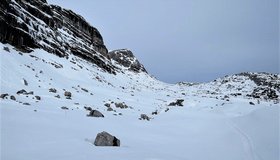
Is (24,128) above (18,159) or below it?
above

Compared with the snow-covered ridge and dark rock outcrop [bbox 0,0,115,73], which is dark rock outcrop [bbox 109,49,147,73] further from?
dark rock outcrop [bbox 0,0,115,73]

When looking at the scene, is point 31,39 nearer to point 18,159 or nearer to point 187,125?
point 187,125

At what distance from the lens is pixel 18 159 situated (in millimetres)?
5254

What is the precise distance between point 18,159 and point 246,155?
25.3 feet

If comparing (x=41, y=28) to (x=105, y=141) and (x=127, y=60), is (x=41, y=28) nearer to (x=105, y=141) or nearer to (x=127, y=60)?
(x=105, y=141)

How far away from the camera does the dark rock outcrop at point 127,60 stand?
144500mm

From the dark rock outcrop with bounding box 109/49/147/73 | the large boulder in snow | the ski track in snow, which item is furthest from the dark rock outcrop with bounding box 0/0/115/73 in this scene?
the dark rock outcrop with bounding box 109/49/147/73

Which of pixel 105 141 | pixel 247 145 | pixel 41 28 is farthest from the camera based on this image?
pixel 41 28

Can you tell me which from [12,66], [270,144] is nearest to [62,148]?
[270,144]

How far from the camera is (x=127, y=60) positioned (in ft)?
496

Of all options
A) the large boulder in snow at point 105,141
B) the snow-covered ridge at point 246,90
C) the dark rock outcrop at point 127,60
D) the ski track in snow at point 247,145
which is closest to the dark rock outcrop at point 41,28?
the large boulder in snow at point 105,141

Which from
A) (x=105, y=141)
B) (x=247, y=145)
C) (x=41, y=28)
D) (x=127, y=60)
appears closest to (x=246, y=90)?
(x=127, y=60)

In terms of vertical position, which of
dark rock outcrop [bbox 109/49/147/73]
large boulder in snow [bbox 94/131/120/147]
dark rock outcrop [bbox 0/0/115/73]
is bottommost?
large boulder in snow [bbox 94/131/120/147]

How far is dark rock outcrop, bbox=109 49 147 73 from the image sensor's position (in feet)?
474
